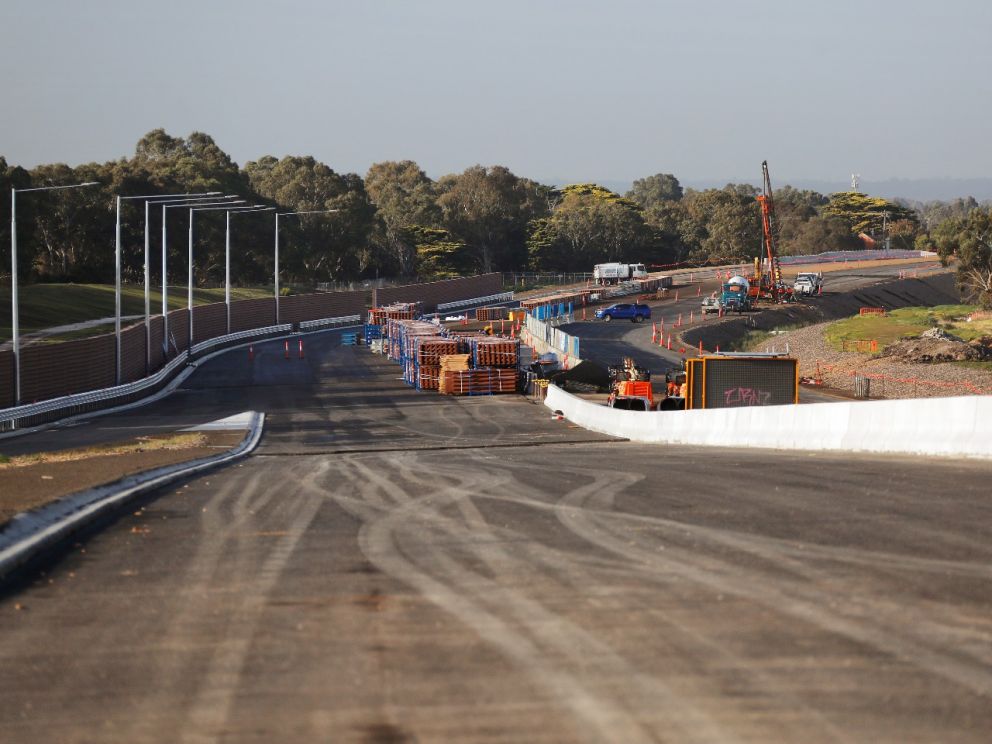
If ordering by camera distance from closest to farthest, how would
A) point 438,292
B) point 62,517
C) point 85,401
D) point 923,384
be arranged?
point 62,517 < point 85,401 < point 923,384 < point 438,292

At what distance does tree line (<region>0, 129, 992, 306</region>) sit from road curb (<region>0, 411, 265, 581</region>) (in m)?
77.8

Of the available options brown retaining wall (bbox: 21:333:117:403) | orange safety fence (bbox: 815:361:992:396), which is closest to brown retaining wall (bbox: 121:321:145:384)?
brown retaining wall (bbox: 21:333:117:403)

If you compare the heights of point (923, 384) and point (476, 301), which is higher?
point (476, 301)

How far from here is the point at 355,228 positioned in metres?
153

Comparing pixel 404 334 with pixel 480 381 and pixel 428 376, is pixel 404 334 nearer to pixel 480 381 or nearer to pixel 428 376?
pixel 428 376

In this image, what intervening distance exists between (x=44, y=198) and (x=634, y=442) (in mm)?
80265

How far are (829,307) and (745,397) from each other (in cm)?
7528

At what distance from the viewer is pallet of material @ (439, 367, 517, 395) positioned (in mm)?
54281

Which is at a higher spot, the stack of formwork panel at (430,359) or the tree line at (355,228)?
the tree line at (355,228)

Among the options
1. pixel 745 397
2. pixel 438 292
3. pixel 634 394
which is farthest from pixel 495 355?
pixel 438 292

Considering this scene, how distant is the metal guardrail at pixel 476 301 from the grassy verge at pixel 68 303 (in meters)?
22.6

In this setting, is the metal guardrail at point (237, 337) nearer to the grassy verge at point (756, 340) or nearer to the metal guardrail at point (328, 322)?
the metal guardrail at point (328, 322)

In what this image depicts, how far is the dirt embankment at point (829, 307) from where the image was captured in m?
91.2

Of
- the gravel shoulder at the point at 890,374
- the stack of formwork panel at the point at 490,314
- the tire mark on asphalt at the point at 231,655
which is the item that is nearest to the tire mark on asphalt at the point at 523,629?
the tire mark on asphalt at the point at 231,655
